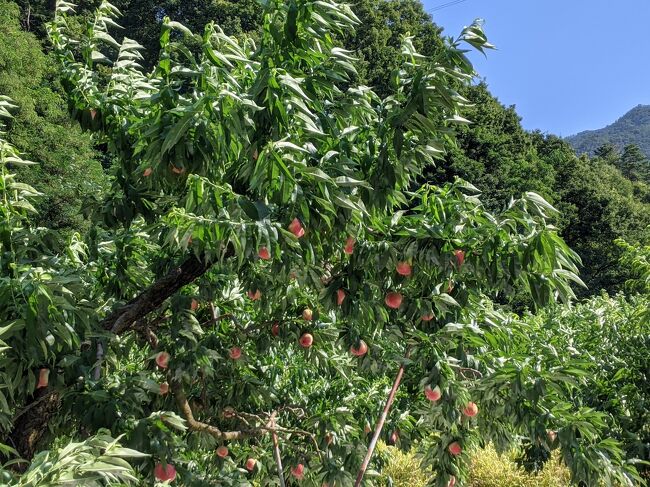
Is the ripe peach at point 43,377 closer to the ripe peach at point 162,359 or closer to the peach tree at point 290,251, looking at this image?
the peach tree at point 290,251

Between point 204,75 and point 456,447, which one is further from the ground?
point 204,75

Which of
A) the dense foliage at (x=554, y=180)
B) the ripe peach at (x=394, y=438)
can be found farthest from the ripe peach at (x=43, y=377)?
the dense foliage at (x=554, y=180)

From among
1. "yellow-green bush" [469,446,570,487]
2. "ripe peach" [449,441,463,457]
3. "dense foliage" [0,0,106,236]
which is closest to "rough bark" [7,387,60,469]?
"ripe peach" [449,441,463,457]

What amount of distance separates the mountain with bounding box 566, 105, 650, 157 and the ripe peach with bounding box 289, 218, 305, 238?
337ft

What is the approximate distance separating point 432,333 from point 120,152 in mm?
1473

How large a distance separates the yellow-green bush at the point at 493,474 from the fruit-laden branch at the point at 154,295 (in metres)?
5.60

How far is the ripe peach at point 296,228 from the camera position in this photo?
6.26 ft

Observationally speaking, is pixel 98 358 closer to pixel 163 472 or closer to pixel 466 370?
pixel 163 472

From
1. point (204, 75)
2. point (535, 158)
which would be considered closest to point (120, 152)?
point (204, 75)

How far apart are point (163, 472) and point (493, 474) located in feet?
21.3

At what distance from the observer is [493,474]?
25.9 feet

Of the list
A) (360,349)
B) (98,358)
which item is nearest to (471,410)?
(360,349)

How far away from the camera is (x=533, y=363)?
2430 mm

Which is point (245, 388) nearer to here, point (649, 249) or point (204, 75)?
point (204, 75)
